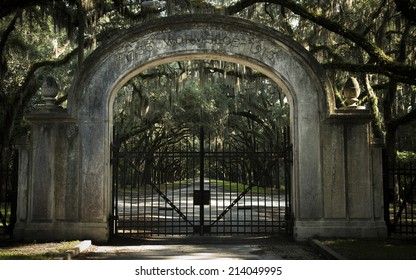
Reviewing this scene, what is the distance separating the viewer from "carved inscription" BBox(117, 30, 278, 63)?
10008 millimetres

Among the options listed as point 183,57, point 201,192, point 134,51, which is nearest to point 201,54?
point 183,57

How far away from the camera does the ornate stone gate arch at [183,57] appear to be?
9734 mm

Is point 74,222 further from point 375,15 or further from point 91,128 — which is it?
point 375,15

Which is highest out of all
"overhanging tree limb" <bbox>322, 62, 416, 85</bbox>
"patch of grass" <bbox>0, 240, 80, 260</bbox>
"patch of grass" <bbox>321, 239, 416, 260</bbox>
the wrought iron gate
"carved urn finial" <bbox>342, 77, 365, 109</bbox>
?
"overhanging tree limb" <bbox>322, 62, 416, 85</bbox>

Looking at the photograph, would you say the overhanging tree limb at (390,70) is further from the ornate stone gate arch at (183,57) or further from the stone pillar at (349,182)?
the ornate stone gate arch at (183,57)

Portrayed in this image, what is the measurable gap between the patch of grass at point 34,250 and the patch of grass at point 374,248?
15.5 feet

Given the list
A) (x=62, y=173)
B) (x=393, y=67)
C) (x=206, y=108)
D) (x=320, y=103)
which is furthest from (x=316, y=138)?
(x=206, y=108)

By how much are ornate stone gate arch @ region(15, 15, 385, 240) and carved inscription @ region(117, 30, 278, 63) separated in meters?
0.02

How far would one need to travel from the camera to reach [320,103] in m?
9.94

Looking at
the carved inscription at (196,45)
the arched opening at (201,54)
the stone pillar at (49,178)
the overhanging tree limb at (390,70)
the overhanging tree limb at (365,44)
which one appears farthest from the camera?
the overhanging tree limb at (365,44)

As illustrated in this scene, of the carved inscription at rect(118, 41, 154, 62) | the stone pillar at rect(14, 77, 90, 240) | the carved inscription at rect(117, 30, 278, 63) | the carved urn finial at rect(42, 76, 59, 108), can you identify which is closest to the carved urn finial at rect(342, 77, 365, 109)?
the carved inscription at rect(117, 30, 278, 63)

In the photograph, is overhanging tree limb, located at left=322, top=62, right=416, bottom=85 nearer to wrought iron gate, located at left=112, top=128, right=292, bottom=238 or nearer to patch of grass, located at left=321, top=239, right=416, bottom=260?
wrought iron gate, located at left=112, top=128, right=292, bottom=238

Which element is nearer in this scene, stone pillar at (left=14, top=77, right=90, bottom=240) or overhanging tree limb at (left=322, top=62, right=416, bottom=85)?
stone pillar at (left=14, top=77, right=90, bottom=240)

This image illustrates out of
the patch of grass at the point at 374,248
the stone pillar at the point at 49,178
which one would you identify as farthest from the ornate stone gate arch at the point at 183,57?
the patch of grass at the point at 374,248
